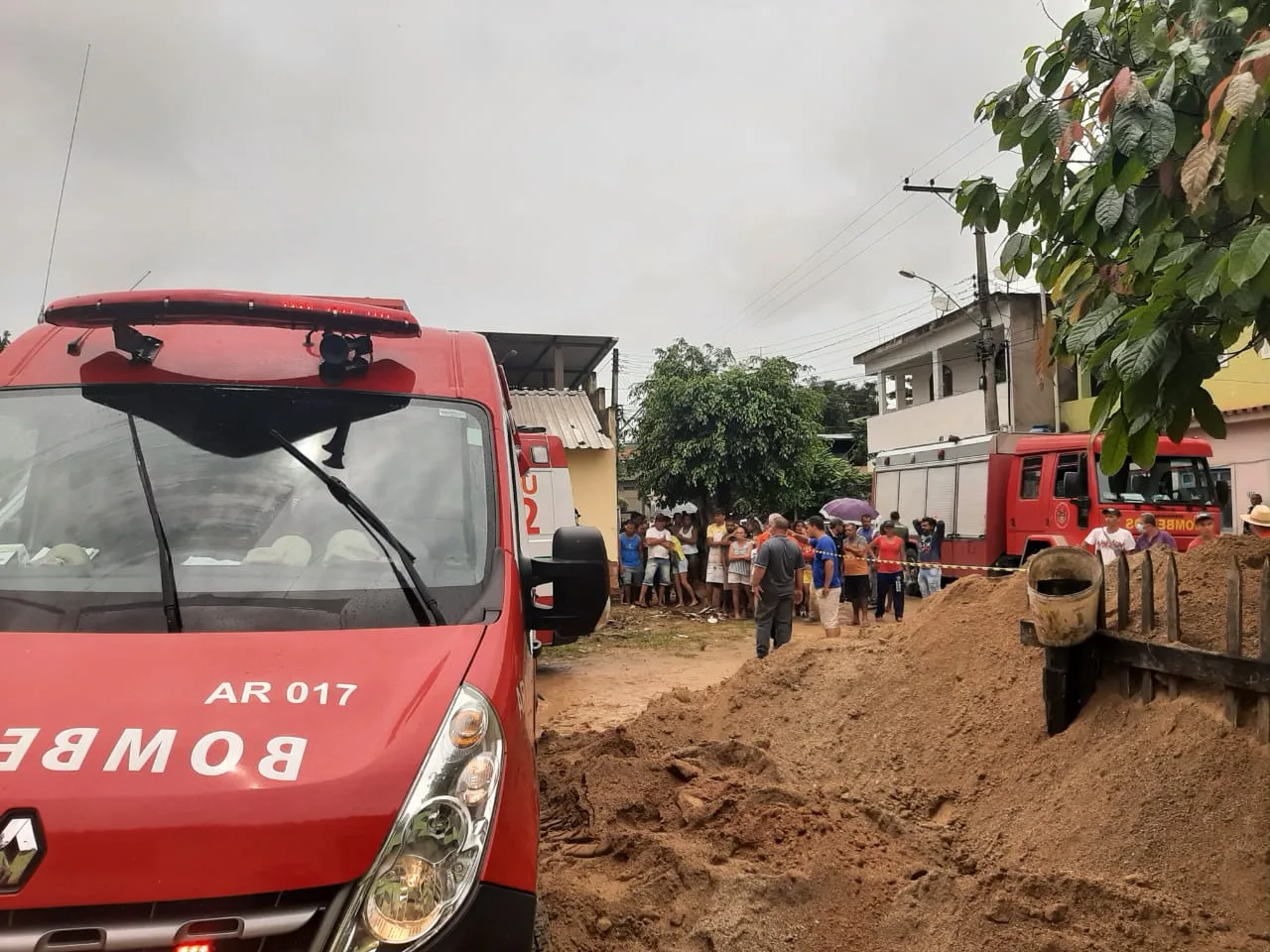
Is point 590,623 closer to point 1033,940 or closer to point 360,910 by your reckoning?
point 360,910

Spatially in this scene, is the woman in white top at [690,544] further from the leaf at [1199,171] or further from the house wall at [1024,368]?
the leaf at [1199,171]

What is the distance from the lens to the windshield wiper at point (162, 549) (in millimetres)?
2512

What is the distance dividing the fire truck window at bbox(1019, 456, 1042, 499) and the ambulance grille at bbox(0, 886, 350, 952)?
14994 millimetres

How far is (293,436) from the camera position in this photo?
3066mm

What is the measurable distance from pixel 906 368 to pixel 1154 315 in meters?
29.1

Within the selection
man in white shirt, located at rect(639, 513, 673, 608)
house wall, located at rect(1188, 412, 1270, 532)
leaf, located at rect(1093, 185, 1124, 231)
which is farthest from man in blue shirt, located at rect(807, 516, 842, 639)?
house wall, located at rect(1188, 412, 1270, 532)

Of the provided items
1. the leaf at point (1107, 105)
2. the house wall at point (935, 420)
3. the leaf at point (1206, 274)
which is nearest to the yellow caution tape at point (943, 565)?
the house wall at point (935, 420)

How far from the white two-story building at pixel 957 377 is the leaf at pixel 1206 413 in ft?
61.6

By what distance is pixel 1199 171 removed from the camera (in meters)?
2.39

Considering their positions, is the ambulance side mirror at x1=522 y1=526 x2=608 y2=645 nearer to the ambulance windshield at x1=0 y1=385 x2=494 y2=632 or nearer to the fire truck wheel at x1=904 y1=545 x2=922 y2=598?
the ambulance windshield at x1=0 y1=385 x2=494 y2=632

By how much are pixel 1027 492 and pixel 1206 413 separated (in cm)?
1301

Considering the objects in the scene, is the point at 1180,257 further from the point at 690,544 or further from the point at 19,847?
the point at 690,544

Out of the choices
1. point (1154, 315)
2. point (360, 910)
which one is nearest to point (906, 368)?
point (1154, 315)

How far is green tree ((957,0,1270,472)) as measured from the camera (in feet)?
7.98
